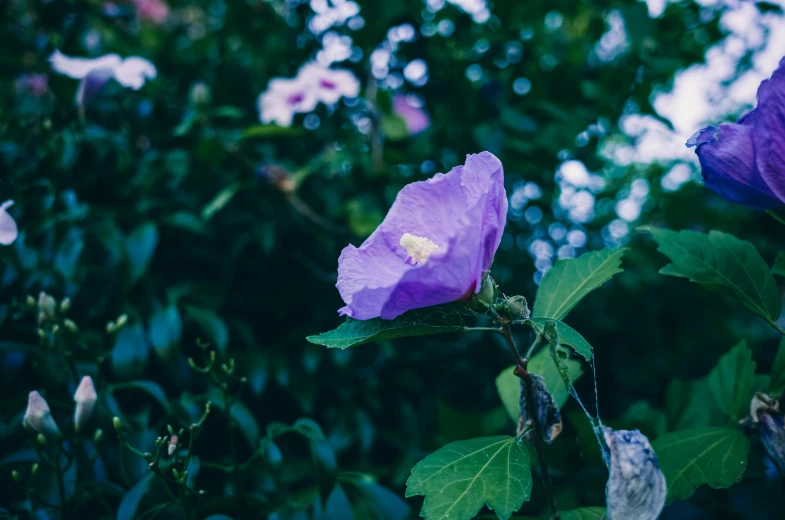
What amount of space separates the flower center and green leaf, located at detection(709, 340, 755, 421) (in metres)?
0.55

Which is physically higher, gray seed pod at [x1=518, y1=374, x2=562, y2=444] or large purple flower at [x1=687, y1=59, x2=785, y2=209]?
large purple flower at [x1=687, y1=59, x2=785, y2=209]

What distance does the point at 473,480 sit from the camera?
592mm

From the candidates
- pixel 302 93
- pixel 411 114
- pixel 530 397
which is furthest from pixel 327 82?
pixel 530 397

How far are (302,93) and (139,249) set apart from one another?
64 cm

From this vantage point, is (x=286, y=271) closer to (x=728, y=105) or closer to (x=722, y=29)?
(x=722, y=29)

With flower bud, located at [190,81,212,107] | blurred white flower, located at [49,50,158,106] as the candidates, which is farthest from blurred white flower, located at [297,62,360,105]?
blurred white flower, located at [49,50,158,106]

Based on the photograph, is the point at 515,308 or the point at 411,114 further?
the point at 411,114

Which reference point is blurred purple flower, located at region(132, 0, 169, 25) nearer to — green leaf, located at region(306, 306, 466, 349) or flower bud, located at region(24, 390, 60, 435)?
flower bud, located at region(24, 390, 60, 435)

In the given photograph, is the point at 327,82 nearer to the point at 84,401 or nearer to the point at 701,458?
the point at 84,401

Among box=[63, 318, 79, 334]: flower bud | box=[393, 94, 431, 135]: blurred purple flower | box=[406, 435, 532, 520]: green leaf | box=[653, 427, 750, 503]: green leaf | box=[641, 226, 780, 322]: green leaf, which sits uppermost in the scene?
box=[641, 226, 780, 322]: green leaf

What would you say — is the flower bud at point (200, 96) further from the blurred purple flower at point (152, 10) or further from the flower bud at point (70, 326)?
the blurred purple flower at point (152, 10)

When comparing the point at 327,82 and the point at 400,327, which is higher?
the point at 400,327

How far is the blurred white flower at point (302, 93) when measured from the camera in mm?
1485

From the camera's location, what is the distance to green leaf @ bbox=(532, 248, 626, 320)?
2.16 feet
